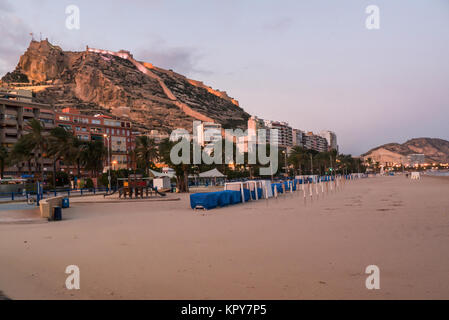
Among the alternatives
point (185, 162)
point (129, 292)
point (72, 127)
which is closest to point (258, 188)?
point (185, 162)

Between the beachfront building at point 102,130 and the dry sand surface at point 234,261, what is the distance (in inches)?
4136

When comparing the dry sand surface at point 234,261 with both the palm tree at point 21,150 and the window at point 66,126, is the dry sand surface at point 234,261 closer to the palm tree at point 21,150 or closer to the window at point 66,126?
the palm tree at point 21,150

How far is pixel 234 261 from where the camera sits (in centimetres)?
777

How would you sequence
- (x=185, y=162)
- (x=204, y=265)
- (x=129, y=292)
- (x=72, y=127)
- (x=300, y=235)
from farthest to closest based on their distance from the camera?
(x=72, y=127) < (x=185, y=162) < (x=300, y=235) < (x=204, y=265) < (x=129, y=292)

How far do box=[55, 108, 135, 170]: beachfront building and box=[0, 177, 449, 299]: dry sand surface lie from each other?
4136 inches

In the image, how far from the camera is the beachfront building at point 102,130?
4531 inches

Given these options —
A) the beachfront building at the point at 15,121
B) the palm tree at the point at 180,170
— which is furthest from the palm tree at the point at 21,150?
the palm tree at the point at 180,170

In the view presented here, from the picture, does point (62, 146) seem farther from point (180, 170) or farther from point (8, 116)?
point (8, 116)

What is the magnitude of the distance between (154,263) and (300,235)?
5.41 m

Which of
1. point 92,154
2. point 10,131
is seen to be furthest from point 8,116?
point 92,154

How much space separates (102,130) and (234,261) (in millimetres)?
124006
